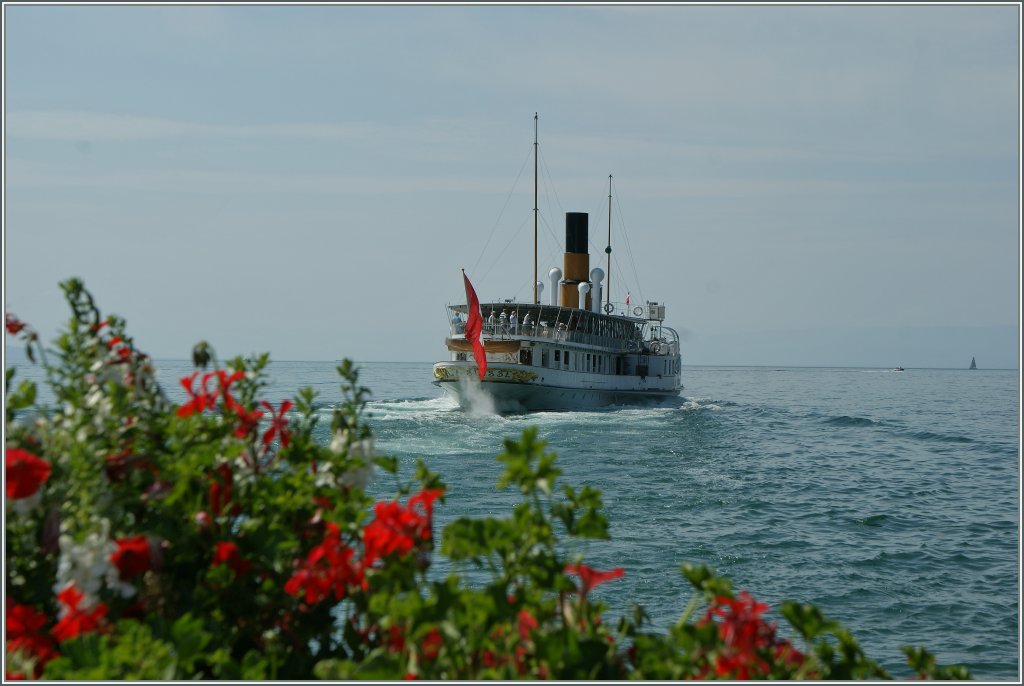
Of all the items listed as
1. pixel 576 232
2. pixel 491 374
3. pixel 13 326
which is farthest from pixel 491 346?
pixel 13 326

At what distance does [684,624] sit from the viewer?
8.90 ft

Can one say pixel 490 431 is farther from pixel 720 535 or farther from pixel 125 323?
pixel 125 323

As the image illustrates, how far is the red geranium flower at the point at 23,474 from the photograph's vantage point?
2.74m

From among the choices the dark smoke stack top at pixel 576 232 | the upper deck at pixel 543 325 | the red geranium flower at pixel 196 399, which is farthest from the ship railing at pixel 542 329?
the red geranium flower at pixel 196 399

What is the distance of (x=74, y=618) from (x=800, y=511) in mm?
17162

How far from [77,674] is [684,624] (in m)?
1.59

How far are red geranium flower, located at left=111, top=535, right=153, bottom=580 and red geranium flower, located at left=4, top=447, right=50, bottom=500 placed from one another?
0.94 ft

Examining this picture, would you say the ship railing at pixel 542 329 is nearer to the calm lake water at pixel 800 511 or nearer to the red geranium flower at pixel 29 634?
the calm lake water at pixel 800 511

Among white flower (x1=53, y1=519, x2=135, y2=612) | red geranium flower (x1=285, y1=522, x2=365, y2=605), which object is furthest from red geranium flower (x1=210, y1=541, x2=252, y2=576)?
white flower (x1=53, y1=519, x2=135, y2=612)

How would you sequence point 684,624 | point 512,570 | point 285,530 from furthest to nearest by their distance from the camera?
point 285,530 < point 512,570 < point 684,624

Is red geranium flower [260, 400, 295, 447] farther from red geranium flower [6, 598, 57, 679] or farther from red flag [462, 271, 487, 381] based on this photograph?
red flag [462, 271, 487, 381]

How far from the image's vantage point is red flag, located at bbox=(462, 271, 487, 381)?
36.3 metres

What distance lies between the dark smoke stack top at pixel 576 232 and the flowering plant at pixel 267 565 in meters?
48.1

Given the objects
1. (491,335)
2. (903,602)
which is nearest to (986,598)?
(903,602)
